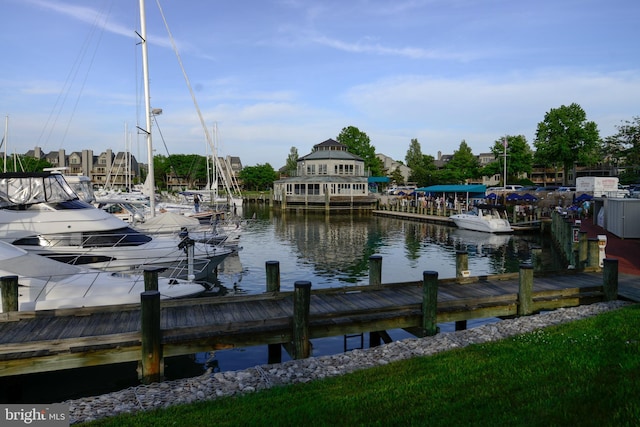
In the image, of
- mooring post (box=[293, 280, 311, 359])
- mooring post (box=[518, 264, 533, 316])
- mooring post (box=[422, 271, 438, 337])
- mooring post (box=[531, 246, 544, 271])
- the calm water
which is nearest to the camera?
mooring post (box=[293, 280, 311, 359])

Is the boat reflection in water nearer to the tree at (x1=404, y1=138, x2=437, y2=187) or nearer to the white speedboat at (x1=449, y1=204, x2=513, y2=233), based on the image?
the white speedboat at (x1=449, y1=204, x2=513, y2=233)

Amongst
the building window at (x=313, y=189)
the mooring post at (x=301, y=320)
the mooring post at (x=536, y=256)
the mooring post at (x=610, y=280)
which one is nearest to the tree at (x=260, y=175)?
the building window at (x=313, y=189)

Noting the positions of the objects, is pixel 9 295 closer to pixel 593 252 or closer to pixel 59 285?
pixel 59 285

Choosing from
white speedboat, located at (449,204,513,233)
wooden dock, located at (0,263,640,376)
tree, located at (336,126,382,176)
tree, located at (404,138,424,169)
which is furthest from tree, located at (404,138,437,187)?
wooden dock, located at (0,263,640,376)

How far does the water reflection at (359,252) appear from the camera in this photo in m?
24.5

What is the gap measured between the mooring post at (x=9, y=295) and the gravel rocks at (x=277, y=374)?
408cm

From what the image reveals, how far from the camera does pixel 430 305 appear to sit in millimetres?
10758

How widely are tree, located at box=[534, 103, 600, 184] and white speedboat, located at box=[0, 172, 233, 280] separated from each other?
80229 mm

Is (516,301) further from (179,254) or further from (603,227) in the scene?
(603,227)

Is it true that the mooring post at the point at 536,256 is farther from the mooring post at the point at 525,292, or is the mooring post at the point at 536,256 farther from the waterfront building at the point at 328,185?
the waterfront building at the point at 328,185

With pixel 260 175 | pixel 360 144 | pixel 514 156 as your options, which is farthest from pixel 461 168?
pixel 260 175

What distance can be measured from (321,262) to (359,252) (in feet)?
15.8

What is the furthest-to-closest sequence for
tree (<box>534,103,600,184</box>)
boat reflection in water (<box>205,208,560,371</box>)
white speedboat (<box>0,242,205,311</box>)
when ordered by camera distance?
1. tree (<box>534,103,600,184</box>)
2. boat reflection in water (<box>205,208,560,371</box>)
3. white speedboat (<box>0,242,205,311</box>)

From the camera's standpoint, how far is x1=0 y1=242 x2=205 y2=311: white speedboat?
12.1m
